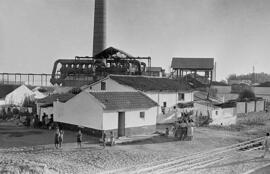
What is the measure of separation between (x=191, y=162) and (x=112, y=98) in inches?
390

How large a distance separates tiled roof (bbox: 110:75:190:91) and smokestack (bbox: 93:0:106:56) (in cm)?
2207

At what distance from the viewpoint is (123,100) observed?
25078 millimetres

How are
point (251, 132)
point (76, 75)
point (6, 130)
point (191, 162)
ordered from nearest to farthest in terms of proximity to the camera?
point (191, 162) → point (6, 130) → point (251, 132) → point (76, 75)

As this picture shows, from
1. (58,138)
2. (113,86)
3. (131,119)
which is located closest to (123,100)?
(131,119)

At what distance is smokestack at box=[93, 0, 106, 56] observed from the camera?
180ft

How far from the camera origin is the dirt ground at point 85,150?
15.7 metres

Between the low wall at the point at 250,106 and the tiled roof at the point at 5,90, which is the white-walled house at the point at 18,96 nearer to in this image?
the tiled roof at the point at 5,90

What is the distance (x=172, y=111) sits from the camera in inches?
1240

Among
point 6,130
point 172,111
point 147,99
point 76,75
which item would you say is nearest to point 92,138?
point 147,99

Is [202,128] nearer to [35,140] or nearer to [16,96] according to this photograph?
[35,140]

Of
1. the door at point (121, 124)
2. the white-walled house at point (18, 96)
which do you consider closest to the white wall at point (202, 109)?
the door at point (121, 124)

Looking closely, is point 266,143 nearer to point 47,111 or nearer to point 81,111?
point 81,111

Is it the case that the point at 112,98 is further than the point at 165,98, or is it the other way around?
the point at 165,98

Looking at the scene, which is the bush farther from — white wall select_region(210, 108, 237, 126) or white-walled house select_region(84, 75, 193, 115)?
white-walled house select_region(84, 75, 193, 115)
